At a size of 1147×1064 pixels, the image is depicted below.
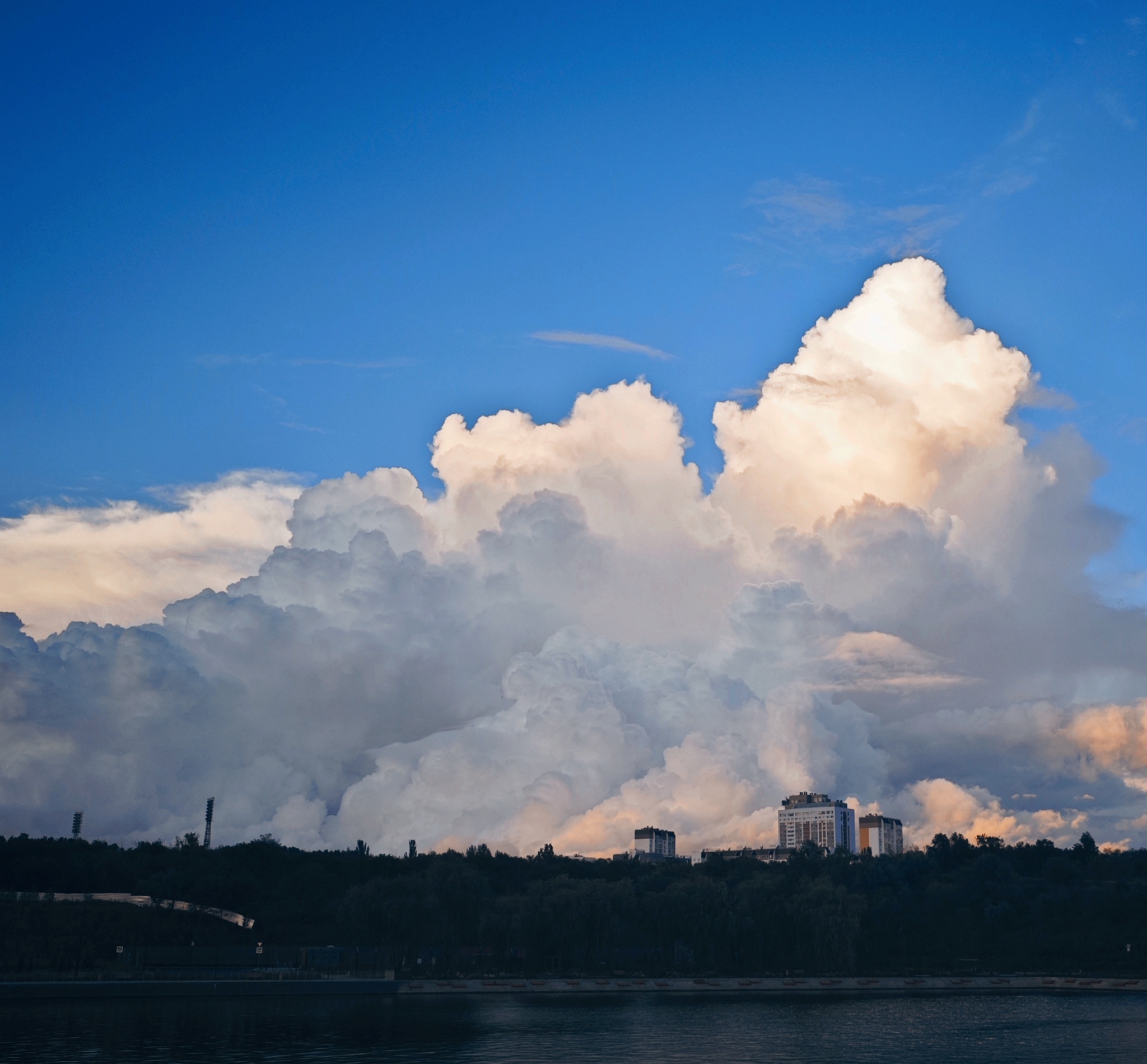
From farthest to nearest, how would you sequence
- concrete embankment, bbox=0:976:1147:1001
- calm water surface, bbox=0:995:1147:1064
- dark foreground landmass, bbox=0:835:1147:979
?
dark foreground landmass, bbox=0:835:1147:979 → concrete embankment, bbox=0:976:1147:1001 → calm water surface, bbox=0:995:1147:1064

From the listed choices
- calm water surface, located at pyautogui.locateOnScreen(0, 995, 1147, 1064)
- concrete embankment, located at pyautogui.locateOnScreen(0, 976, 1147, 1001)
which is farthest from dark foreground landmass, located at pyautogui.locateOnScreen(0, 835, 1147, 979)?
calm water surface, located at pyautogui.locateOnScreen(0, 995, 1147, 1064)

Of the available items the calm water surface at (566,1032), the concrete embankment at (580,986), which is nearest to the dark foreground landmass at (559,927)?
the concrete embankment at (580,986)

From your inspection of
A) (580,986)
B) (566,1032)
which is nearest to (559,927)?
(580,986)

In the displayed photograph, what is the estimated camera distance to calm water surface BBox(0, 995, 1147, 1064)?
64.9 meters

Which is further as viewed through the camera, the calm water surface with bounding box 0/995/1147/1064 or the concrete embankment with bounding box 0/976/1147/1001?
the concrete embankment with bounding box 0/976/1147/1001

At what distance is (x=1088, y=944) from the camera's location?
6501 inches

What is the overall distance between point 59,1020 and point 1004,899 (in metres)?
145

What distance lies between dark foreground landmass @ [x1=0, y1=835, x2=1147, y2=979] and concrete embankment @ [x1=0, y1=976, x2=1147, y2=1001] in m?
5.44

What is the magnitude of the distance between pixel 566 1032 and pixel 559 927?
65.9 m

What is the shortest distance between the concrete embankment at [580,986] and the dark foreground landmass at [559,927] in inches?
214

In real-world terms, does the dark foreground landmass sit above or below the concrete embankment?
above

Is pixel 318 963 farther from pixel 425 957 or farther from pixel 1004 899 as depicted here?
pixel 1004 899

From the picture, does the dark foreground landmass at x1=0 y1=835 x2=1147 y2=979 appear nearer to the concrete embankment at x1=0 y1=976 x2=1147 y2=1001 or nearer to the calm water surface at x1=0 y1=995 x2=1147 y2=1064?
the concrete embankment at x1=0 y1=976 x2=1147 y2=1001

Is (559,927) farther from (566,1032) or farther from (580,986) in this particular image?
(566,1032)
